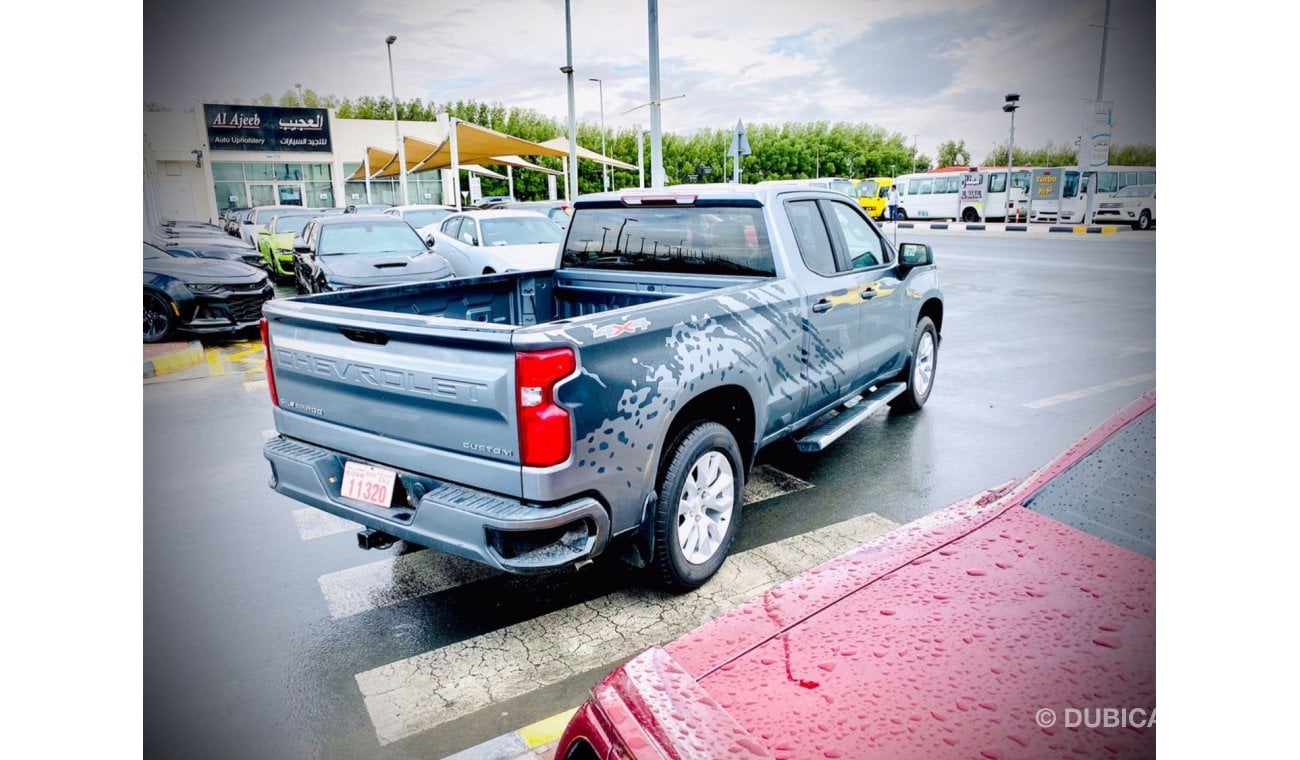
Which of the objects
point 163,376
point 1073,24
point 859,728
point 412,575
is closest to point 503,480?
point 412,575

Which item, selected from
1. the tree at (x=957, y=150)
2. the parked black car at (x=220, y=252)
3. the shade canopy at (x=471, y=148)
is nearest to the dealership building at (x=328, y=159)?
the shade canopy at (x=471, y=148)

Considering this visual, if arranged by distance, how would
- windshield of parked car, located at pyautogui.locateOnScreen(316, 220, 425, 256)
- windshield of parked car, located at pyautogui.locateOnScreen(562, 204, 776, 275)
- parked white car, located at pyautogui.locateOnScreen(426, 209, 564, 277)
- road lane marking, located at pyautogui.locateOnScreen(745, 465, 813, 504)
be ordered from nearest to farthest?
windshield of parked car, located at pyautogui.locateOnScreen(562, 204, 776, 275) < road lane marking, located at pyautogui.locateOnScreen(745, 465, 813, 504) < windshield of parked car, located at pyautogui.locateOnScreen(316, 220, 425, 256) < parked white car, located at pyautogui.locateOnScreen(426, 209, 564, 277)

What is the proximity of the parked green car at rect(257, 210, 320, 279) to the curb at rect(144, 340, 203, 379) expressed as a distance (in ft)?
26.0

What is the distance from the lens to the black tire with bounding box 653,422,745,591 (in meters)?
3.35

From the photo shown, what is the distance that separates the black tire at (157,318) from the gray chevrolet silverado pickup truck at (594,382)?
6.68 m

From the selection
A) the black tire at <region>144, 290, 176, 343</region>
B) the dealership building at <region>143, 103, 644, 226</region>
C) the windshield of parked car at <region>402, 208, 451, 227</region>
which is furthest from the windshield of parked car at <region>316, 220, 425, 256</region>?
the dealership building at <region>143, 103, 644, 226</region>

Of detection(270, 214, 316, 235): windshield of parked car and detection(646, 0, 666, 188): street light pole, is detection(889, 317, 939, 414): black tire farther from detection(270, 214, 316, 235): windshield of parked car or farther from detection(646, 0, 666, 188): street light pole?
detection(270, 214, 316, 235): windshield of parked car

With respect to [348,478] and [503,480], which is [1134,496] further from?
[348,478]

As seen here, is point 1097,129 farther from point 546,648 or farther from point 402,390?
point 546,648

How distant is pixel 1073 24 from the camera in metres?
2.55

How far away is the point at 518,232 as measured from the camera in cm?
1347

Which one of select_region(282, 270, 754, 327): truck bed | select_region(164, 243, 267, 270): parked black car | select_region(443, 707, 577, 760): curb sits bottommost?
select_region(443, 707, 577, 760): curb

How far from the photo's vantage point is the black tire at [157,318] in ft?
29.9

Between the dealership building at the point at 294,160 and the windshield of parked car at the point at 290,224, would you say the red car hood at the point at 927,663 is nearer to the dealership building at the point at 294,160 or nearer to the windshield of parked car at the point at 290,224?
the windshield of parked car at the point at 290,224
